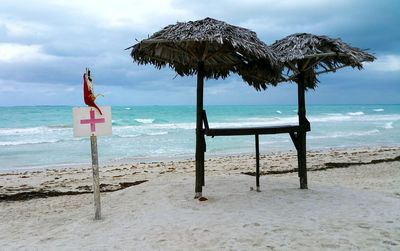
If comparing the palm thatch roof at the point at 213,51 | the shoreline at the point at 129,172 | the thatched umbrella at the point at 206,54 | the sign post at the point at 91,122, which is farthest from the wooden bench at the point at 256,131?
the shoreline at the point at 129,172

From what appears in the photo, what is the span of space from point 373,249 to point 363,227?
0.73m

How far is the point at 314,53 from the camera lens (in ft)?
22.1

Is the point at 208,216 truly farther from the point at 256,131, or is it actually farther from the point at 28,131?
the point at 28,131

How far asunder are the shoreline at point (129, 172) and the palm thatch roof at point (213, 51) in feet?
11.9

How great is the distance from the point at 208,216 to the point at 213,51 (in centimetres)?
268

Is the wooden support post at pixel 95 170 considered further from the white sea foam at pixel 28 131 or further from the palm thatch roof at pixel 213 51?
the white sea foam at pixel 28 131

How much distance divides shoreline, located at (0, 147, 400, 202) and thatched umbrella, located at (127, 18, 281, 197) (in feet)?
11.6

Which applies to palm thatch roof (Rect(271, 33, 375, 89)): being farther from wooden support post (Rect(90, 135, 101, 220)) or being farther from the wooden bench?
wooden support post (Rect(90, 135, 101, 220))

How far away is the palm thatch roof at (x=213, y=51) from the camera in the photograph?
5.92 metres

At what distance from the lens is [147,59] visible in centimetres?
727

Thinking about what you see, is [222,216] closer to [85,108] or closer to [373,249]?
[373,249]

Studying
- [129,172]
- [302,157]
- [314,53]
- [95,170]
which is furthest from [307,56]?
[129,172]

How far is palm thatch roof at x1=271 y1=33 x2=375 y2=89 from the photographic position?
674 centimetres

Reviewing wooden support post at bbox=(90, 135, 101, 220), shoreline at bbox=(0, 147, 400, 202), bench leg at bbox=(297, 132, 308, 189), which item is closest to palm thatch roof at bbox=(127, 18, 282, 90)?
bench leg at bbox=(297, 132, 308, 189)
